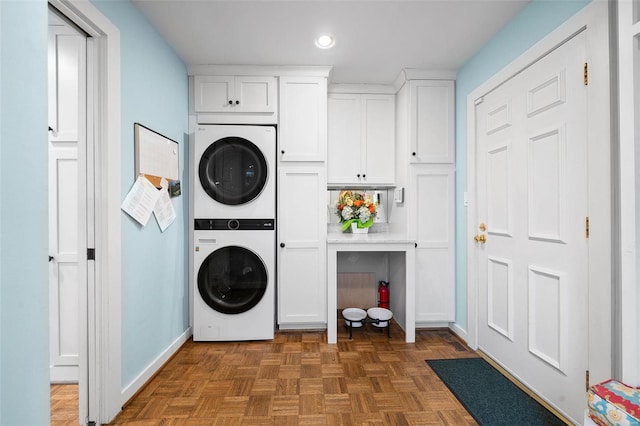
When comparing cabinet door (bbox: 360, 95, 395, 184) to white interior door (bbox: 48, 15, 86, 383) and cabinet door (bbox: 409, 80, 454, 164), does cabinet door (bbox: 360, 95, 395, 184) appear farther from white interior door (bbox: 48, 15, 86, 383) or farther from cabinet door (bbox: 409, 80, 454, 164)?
white interior door (bbox: 48, 15, 86, 383)

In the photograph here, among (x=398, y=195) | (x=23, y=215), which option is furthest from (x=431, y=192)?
(x=23, y=215)

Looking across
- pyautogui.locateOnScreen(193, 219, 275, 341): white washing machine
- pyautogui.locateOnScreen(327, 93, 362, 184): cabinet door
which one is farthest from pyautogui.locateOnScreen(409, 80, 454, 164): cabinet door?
pyautogui.locateOnScreen(193, 219, 275, 341): white washing machine

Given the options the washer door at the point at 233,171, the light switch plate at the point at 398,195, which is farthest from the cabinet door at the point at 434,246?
the washer door at the point at 233,171

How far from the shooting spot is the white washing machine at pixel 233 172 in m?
2.62

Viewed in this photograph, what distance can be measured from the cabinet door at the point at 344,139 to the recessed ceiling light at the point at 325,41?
73 centimetres

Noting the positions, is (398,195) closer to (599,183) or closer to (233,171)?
(233,171)

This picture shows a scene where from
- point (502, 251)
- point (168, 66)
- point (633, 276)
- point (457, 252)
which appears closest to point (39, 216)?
point (168, 66)

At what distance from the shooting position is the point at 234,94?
2742 mm

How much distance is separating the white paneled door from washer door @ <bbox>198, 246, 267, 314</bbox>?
1.83 metres

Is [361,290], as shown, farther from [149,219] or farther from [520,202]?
[149,219]

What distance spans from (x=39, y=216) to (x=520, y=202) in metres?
2.38

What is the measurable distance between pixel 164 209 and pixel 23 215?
4.63 ft

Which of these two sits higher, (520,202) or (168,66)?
(168,66)

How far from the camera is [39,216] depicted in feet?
3.06
